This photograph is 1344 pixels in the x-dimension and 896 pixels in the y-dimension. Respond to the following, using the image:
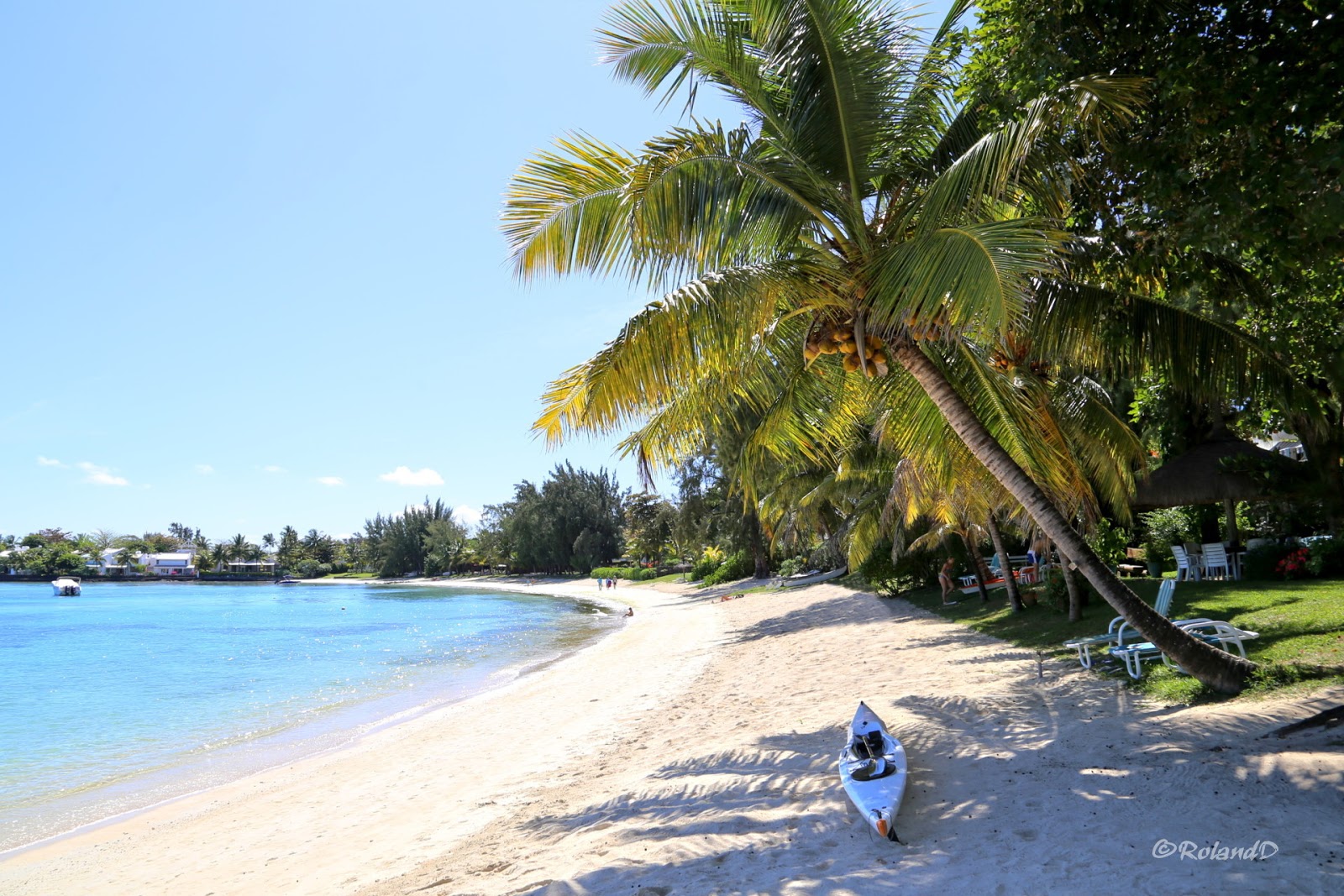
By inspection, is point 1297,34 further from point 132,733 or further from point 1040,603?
point 132,733

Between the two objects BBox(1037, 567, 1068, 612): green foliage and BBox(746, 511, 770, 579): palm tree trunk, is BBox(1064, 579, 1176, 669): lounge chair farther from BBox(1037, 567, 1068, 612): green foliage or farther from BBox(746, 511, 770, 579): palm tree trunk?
BBox(746, 511, 770, 579): palm tree trunk

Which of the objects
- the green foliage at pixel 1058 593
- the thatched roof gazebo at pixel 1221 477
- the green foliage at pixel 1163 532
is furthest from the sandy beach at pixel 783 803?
the green foliage at pixel 1163 532

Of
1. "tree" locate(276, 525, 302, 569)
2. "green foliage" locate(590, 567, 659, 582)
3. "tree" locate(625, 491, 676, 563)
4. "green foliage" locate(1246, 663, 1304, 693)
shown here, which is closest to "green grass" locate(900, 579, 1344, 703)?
"green foliage" locate(1246, 663, 1304, 693)

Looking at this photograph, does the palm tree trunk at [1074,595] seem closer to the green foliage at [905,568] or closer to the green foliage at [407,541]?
the green foliage at [905,568]

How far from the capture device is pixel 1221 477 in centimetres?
1159

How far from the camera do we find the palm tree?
6160 mm

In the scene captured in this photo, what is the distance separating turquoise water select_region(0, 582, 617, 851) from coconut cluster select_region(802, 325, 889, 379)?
10070 mm

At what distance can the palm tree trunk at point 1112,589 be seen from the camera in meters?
6.12

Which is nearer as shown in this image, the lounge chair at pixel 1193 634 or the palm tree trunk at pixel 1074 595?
the lounge chair at pixel 1193 634

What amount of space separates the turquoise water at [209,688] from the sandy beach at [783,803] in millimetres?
2250

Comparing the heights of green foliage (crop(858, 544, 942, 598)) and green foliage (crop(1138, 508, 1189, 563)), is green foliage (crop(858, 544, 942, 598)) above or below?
below

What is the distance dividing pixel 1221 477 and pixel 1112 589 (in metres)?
7.19

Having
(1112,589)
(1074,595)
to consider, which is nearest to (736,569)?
(1074,595)

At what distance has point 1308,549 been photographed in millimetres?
11172
